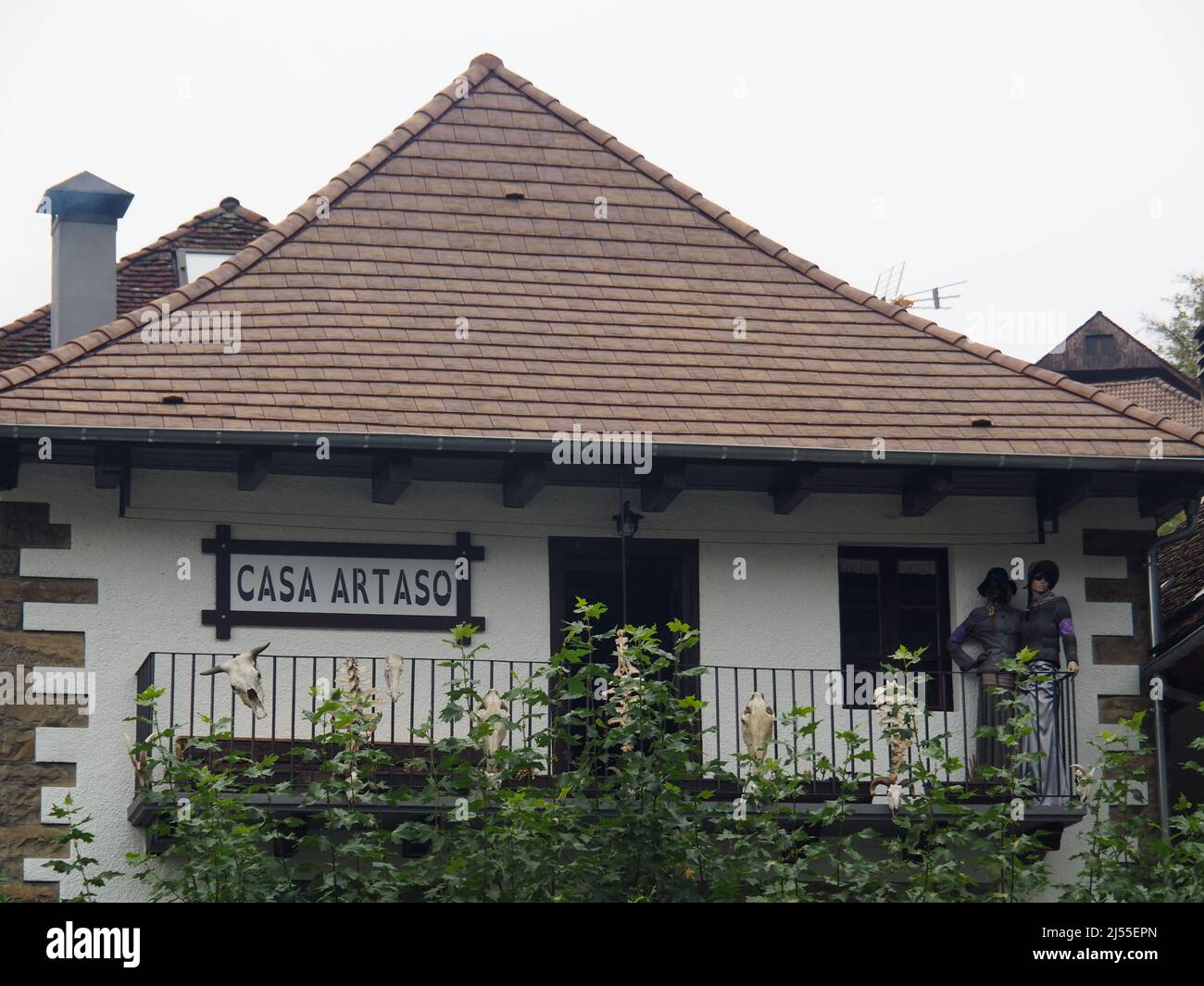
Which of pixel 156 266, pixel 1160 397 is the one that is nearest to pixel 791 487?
pixel 156 266

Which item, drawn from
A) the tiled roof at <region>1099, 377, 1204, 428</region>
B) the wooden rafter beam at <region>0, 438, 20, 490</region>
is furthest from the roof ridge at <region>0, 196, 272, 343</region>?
the tiled roof at <region>1099, 377, 1204, 428</region>

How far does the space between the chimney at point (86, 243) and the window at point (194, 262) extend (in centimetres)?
154

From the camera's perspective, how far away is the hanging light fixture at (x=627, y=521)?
15039 millimetres

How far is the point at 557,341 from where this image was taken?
15.9 m

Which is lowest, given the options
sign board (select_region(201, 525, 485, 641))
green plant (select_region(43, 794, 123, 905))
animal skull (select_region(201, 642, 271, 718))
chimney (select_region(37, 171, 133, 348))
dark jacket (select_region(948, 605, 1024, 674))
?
green plant (select_region(43, 794, 123, 905))

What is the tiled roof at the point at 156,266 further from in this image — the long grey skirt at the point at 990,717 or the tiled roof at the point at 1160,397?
the tiled roof at the point at 1160,397

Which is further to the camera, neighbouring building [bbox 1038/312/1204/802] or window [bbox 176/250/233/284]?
window [bbox 176/250/233/284]

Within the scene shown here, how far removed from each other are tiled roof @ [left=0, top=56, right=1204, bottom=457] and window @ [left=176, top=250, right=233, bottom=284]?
428 centimetres

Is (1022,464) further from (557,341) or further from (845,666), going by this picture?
(557,341)

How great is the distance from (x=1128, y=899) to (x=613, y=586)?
497 cm

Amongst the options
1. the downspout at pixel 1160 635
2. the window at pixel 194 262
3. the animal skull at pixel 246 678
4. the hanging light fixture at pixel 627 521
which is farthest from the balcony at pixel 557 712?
the window at pixel 194 262

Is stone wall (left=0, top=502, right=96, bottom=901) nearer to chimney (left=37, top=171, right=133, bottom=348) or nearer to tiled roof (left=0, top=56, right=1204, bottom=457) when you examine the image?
tiled roof (left=0, top=56, right=1204, bottom=457)

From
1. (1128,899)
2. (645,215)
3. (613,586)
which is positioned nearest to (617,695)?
→ (1128,899)

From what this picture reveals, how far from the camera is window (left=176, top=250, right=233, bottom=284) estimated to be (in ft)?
68.6
